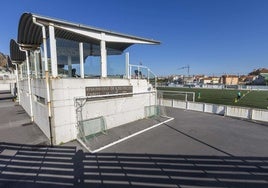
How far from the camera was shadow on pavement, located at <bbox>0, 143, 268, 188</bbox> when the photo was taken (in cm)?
408

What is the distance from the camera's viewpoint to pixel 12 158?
543 cm

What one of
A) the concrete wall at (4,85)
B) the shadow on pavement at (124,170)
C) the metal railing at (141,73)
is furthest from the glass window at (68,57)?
the concrete wall at (4,85)

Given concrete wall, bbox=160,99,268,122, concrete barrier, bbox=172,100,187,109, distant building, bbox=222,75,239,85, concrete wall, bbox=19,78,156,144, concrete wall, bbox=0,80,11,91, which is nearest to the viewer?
concrete wall, bbox=19,78,156,144

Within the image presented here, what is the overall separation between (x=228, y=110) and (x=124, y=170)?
9.62m

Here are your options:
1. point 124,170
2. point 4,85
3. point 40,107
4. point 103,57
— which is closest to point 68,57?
point 103,57

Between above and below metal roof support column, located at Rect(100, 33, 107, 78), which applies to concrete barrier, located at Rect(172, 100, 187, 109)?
below

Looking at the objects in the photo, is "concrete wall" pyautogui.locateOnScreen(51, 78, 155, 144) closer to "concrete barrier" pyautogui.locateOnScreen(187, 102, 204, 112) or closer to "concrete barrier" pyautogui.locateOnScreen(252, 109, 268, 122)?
"concrete barrier" pyautogui.locateOnScreen(187, 102, 204, 112)

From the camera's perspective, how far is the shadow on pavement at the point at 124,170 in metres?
4.08

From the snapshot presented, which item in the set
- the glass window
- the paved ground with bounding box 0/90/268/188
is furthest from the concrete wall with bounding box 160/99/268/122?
the glass window

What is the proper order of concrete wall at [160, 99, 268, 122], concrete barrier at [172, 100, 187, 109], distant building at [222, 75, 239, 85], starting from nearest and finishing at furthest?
concrete wall at [160, 99, 268, 122] < concrete barrier at [172, 100, 187, 109] < distant building at [222, 75, 239, 85]

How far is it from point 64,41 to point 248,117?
1245 centimetres

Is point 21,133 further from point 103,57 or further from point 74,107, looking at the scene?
point 103,57

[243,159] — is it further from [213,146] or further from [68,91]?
[68,91]

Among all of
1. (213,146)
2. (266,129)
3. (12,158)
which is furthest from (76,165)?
(266,129)
